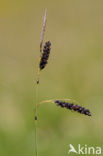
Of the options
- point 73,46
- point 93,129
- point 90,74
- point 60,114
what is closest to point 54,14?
point 73,46

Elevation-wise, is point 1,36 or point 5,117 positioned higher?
point 1,36

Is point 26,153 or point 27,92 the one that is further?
point 27,92

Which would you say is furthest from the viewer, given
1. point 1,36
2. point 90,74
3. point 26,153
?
point 1,36

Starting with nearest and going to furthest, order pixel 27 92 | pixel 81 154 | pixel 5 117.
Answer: pixel 81 154 → pixel 5 117 → pixel 27 92

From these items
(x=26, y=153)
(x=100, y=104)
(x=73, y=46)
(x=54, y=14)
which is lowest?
(x=26, y=153)

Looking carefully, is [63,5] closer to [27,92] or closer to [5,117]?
[27,92]

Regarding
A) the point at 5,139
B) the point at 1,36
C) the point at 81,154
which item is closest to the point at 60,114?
the point at 5,139

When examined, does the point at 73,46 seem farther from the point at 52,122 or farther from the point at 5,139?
the point at 5,139
